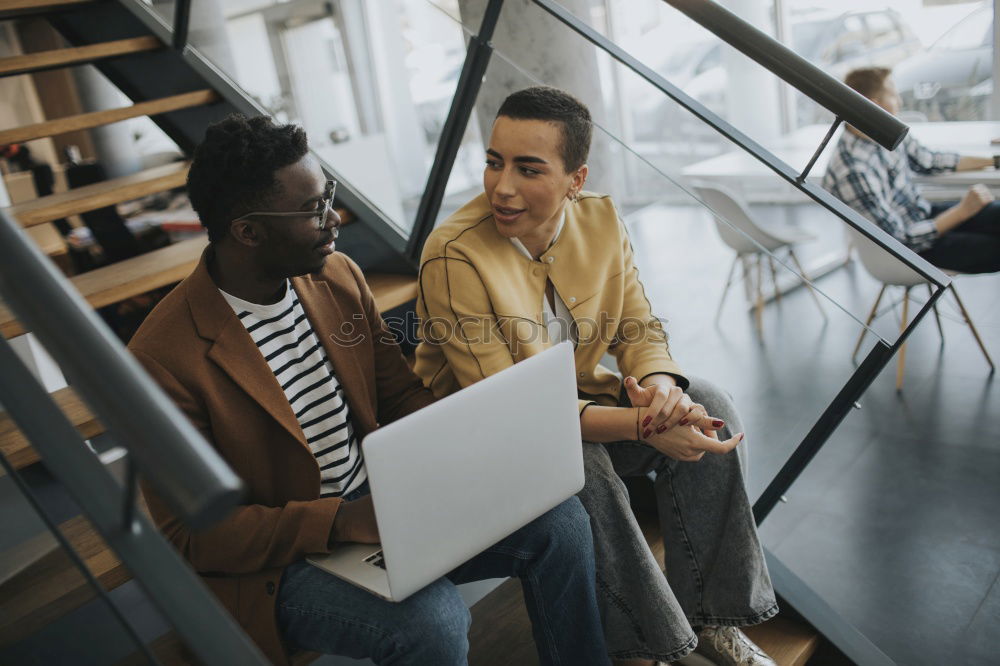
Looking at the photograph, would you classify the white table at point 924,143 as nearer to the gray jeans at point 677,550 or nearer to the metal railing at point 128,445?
the gray jeans at point 677,550

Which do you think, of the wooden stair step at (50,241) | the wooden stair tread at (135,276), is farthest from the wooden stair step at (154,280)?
the wooden stair step at (50,241)

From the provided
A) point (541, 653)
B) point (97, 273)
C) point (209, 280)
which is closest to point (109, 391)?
point (209, 280)

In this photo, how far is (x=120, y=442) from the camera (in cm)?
84

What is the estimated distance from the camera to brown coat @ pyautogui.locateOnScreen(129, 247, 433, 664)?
Answer: 4.62 ft

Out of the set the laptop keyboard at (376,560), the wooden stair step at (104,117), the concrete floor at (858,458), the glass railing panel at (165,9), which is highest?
the glass railing panel at (165,9)

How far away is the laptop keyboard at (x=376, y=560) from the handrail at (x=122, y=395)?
61 centimetres

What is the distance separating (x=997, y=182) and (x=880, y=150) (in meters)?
0.52

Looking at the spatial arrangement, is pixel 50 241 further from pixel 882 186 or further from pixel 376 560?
pixel 882 186

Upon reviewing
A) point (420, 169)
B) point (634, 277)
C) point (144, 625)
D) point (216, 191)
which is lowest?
point (144, 625)

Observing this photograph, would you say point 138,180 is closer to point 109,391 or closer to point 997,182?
point 109,391

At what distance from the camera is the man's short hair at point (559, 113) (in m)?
1.73

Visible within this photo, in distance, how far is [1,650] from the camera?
119cm

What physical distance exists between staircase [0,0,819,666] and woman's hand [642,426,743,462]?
20.2 inches

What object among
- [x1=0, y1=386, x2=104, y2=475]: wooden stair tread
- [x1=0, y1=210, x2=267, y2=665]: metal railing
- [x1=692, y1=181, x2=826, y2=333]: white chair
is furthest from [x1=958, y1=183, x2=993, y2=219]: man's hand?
[x1=0, y1=210, x2=267, y2=665]: metal railing
